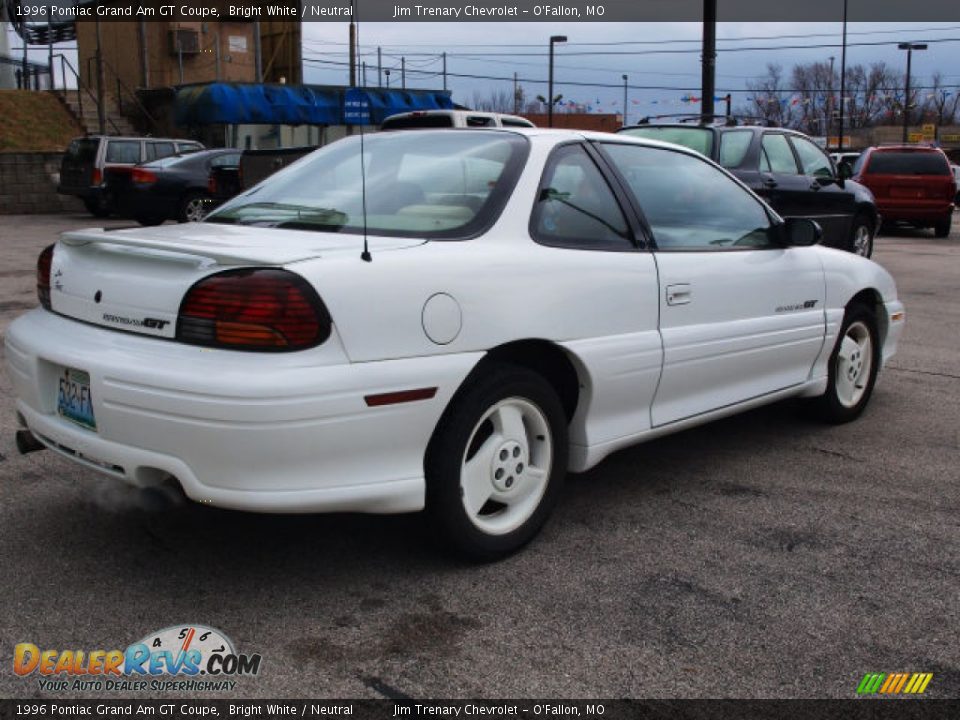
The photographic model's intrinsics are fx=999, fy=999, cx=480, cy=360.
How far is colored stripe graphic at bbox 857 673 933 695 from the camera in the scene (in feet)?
8.93

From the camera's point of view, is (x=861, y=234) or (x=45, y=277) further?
(x=861, y=234)

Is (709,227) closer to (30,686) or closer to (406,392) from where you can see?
(406,392)

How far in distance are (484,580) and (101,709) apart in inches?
49.9

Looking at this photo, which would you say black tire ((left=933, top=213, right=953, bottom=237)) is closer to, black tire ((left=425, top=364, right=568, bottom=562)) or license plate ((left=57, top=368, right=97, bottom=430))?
black tire ((left=425, top=364, right=568, bottom=562))

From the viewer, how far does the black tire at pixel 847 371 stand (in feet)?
17.3

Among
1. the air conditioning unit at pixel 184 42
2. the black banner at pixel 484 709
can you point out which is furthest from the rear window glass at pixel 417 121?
the air conditioning unit at pixel 184 42

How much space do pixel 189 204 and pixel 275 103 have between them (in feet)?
28.9

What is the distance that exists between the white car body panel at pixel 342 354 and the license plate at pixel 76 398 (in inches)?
1.6

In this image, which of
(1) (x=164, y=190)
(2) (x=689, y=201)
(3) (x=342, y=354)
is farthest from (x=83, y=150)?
(3) (x=342, y=354)

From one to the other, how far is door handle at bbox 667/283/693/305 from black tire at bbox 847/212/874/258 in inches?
349


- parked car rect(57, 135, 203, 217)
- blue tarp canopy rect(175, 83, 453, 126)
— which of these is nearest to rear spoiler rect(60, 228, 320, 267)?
parked car rect(57, 135, 203, 217)

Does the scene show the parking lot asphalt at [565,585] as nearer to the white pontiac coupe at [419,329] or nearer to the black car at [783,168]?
the white pontiac coupe at [419,329]

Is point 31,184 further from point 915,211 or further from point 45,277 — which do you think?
point 45,277

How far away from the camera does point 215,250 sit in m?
3.09
